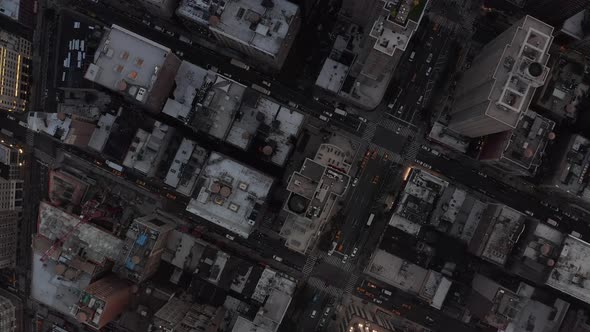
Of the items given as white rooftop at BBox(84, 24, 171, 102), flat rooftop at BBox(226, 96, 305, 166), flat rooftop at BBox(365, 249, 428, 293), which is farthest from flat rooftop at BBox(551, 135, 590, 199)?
white rooftop at BBox(84, 24, 171, 102)

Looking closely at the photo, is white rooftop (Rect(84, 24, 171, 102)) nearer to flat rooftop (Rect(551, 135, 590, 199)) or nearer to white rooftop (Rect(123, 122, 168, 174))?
white rooftop (Rect(123, 122, 168, 174))

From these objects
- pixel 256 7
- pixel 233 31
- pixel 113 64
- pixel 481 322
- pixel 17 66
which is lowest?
pixel 481 322

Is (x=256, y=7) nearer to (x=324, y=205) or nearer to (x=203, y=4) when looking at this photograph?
(x=203, y=4)

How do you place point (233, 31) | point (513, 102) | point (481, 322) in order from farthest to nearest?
point (481, 322)
point (233, 31)
point (513, 102)

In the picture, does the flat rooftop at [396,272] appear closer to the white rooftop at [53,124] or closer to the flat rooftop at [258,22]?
the flat rooftop at [258,22]

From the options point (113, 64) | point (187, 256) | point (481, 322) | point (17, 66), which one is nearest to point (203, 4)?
point (113, 64)

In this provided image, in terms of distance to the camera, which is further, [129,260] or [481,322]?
[481,322]
